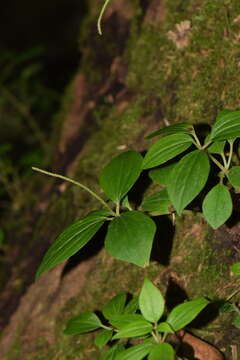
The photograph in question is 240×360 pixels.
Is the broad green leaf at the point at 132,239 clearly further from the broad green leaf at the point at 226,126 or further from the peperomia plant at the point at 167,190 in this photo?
the broad green leaf at the point at 226,126

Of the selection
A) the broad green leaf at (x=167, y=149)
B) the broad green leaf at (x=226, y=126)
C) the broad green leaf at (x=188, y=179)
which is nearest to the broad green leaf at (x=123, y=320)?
the broad green leaf at (x=188, y=179)

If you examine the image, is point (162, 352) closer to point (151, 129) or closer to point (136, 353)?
point (136, 353)

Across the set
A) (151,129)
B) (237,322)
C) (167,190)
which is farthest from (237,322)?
(151,129)

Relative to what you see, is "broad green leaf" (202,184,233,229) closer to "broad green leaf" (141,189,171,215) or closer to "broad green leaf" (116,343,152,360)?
"broad green leaf" (141,189,171,215)

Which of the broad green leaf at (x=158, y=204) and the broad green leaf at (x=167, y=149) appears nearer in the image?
the broad green leaf at (x=167, y=149)

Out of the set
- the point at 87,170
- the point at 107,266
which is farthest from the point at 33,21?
the point at 107,266

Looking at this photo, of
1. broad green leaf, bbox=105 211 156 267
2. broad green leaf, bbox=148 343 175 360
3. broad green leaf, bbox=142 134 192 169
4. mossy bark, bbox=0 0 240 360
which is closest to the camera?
broad green leaf, bbox=148 343 175 360

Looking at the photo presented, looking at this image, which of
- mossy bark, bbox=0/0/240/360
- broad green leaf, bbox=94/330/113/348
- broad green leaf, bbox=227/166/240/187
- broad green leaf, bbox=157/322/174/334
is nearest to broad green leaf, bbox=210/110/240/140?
broad green leaf, bbox=227/166/240/187
